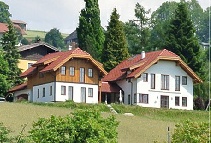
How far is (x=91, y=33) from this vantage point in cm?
7412

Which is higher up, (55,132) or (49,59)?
(49,59)

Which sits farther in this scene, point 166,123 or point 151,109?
point 151,109

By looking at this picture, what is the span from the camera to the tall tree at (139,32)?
80625 mm

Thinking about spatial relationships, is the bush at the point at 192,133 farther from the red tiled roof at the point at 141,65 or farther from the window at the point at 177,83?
the window at the point at 177,83

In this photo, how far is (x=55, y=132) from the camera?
27938mm

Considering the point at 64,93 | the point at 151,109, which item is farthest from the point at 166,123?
the point at 64,93

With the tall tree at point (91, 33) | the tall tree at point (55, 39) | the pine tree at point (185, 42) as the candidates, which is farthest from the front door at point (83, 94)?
the tall tree at point (55, 39)

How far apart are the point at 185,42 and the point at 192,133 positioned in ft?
129

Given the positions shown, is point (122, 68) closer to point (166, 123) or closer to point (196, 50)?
point (196, 50)

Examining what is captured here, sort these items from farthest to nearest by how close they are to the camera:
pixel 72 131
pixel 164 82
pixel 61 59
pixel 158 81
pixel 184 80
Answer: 1. pixel 184 80
2. pixel 164 82
3. pixel 158 81
4. pixel 61 59
5. pixel 72 131

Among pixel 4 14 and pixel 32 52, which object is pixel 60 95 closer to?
pixel 32 52

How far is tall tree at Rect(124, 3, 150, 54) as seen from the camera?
3174 inches

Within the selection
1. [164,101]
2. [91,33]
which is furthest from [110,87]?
[91,33]

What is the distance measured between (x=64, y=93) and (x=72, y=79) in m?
1.29
